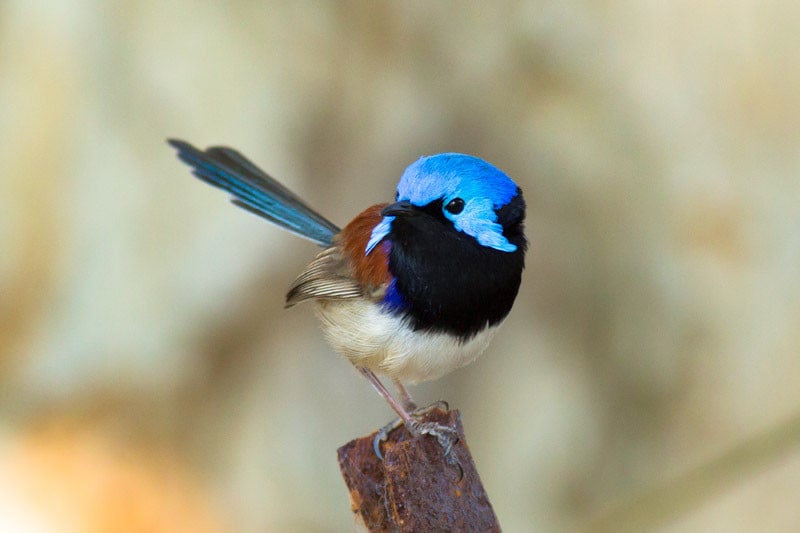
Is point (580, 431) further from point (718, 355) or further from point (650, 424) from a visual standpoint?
point (718, 355)

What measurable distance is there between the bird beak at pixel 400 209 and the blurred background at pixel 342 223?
7.02ft

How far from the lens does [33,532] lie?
5352mm

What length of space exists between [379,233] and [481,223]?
0.40 metres

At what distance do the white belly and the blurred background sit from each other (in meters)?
1.92

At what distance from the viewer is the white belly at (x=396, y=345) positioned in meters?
3.29

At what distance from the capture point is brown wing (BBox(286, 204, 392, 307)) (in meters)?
3.41

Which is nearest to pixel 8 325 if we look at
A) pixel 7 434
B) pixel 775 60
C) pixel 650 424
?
pixel 7 434

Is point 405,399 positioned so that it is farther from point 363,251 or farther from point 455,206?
point 455,206

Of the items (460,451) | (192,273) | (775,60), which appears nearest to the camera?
(460,451)

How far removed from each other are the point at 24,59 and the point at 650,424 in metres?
3.85

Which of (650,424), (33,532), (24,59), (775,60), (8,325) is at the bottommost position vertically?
(33,532)

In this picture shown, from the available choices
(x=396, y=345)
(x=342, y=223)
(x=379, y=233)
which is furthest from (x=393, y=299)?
(x=342, y=223)

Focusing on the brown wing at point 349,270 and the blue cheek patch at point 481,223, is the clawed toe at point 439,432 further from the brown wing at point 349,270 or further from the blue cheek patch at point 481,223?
the blue cheek patch at point 481,223

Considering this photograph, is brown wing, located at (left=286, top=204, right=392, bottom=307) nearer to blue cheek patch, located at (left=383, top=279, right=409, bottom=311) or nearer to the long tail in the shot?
blue cheek patch, located at (left=383, top=279, right=409, bottom=311)
